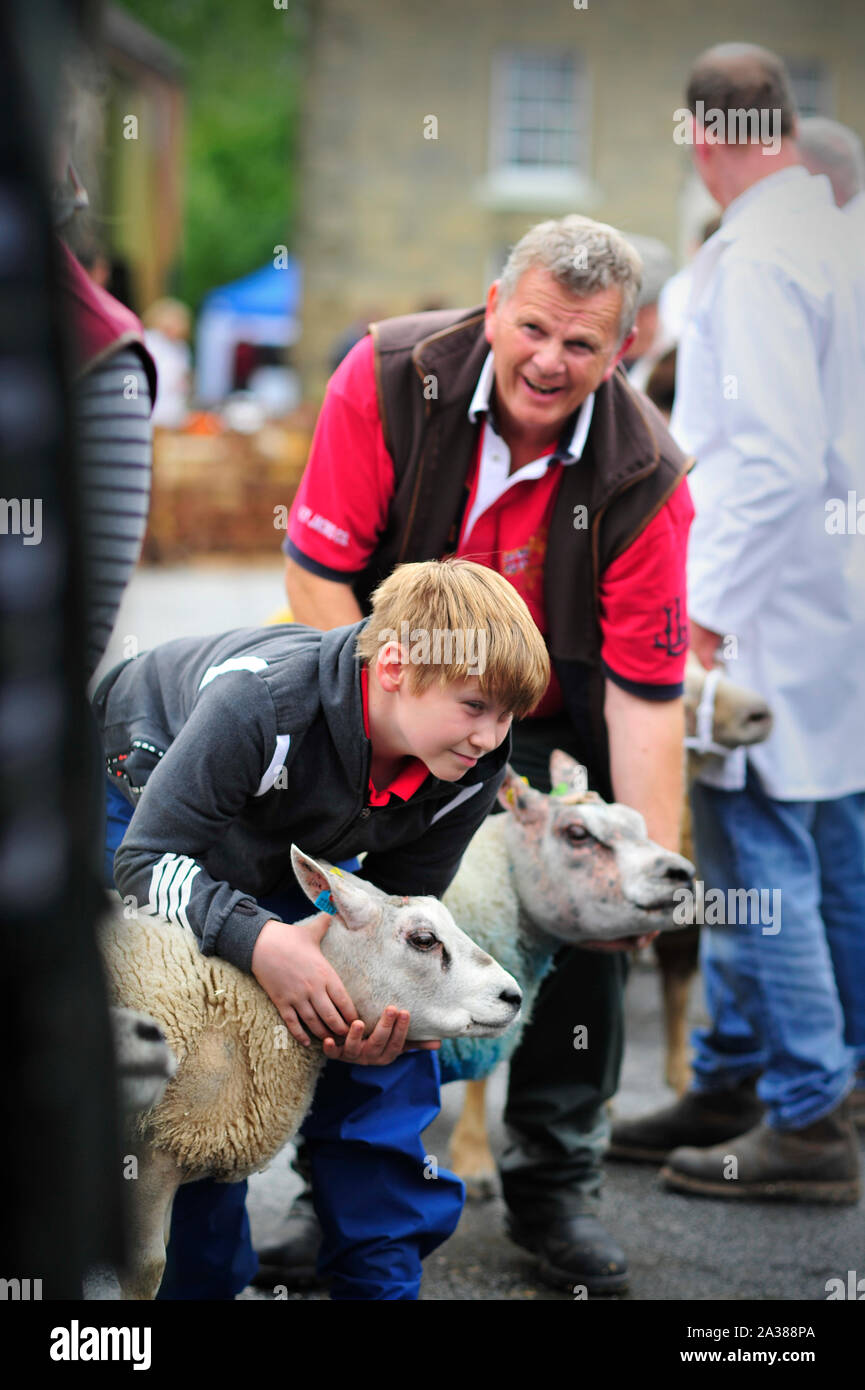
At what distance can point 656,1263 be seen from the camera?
3.45m

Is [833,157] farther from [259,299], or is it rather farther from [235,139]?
[235,139]

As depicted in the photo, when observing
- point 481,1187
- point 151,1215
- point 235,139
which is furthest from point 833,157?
point 235,139

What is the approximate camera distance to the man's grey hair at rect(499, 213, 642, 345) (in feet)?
9.30

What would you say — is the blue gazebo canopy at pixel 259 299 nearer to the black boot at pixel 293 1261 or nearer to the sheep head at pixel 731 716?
the sheep head at pixel 731 716

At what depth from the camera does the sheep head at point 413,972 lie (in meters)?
2.48

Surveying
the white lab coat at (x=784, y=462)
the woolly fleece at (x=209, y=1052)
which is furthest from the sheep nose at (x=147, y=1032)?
the white lab coat at (x=784, y=462)

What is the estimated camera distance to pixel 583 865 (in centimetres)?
304

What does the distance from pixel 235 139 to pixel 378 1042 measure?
44.7 meters

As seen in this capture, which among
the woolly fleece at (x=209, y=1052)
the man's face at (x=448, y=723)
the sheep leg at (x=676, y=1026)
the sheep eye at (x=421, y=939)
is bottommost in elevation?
the sheep leg at (x=676, y=1026)

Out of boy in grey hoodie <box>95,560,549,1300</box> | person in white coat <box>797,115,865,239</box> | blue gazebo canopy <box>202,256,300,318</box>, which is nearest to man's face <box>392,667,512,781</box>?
boy in grey hoodie <box>95,560,549,1300</box>

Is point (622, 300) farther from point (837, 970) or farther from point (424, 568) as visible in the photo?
point (837, 970)

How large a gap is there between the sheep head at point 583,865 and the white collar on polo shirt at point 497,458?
0.60 metres

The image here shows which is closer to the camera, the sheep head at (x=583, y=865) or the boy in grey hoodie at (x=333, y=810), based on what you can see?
the boy in grey hoodie at (x=333, y=810)

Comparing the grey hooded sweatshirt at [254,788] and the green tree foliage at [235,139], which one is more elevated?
the green tree foliage at [235,139]
